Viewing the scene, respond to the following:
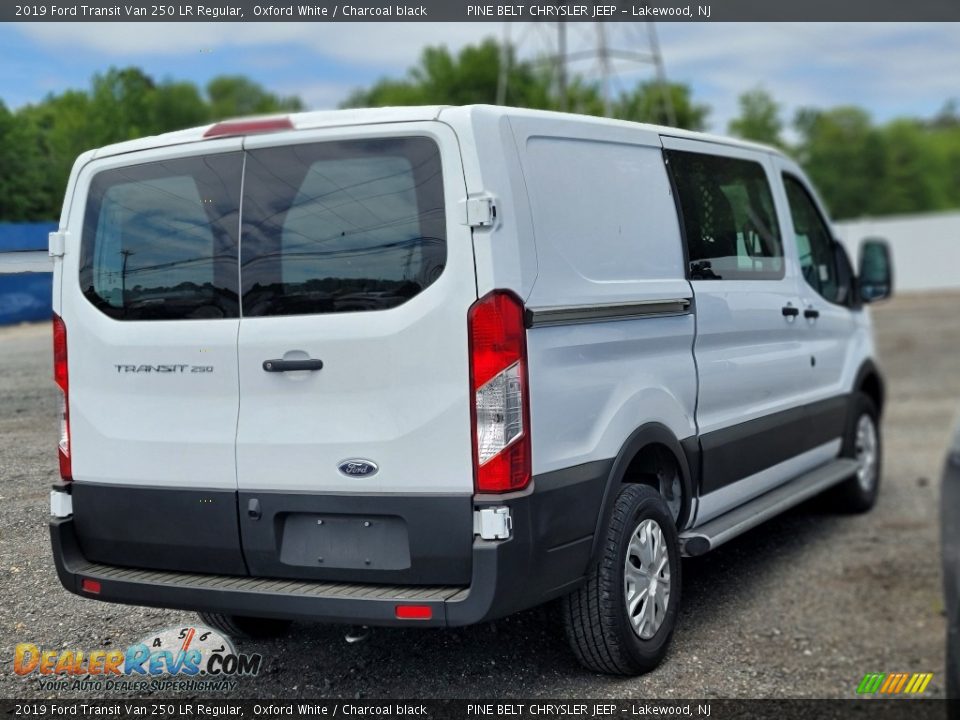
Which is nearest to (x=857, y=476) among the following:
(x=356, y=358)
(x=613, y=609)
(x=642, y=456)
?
(x=642, y=456)

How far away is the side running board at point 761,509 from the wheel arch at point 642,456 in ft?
0.46

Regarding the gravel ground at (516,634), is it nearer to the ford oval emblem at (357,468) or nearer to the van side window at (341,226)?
the ford oval emblem at (357,468)

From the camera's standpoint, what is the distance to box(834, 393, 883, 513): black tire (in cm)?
671

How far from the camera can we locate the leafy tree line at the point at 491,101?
5348 millimetres

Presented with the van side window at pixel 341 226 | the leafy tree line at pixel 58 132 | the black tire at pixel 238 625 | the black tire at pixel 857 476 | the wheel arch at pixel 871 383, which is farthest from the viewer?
the wheel arch at pixel 871 383

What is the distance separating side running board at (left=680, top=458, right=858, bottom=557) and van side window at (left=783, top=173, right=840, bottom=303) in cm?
102

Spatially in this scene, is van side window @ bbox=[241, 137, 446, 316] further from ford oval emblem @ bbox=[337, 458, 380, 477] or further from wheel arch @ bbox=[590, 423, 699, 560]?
wheel arch @ bbox=[590, 423, 699, 560]

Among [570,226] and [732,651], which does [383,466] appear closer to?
[570,226]

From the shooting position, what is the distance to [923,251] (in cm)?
3647

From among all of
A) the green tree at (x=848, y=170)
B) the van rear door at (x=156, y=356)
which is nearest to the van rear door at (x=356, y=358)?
the van rear door at (x=156, y=356)

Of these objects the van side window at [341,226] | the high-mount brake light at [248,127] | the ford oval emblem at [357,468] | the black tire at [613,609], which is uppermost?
the high-mount brake light at [248,127]

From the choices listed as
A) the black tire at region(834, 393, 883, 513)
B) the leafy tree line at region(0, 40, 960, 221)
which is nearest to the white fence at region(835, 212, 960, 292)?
the leafy tree line at region(0, 40, 960, 221)

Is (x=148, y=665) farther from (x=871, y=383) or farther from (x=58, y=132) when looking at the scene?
(x=871, y=383)
